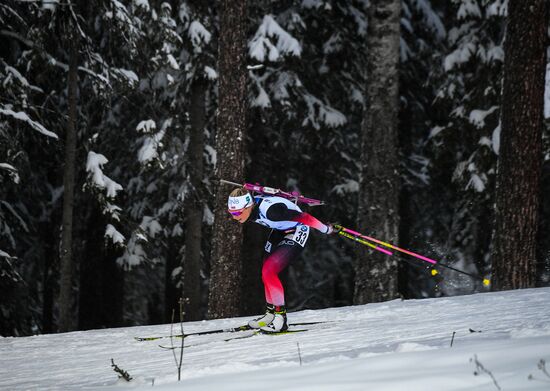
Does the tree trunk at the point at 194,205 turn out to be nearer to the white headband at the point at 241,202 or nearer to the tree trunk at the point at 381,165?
the tree trunk at the point at 381,165

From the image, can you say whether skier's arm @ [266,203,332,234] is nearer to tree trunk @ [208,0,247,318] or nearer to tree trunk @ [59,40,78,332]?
tree trunk @ [208,0,247,318]

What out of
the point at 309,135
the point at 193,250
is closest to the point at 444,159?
the point at 309,135

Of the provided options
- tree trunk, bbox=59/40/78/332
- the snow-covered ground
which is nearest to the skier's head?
the snow-covered ground

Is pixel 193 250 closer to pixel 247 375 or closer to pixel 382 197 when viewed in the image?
pixel 382 197

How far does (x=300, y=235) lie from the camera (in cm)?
751

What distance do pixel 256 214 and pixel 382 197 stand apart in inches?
130

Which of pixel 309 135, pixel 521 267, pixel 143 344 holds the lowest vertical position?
pixel 143 344

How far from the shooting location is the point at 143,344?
7195 millimetres

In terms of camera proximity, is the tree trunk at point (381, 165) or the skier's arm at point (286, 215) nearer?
the skier's arm at point (286, 215)

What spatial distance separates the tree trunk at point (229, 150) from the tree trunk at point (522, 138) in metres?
3.78

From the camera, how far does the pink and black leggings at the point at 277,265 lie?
7223 mm

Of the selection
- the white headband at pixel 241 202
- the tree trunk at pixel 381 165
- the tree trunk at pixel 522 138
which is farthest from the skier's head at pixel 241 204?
the tree trunk at pixel 522 138

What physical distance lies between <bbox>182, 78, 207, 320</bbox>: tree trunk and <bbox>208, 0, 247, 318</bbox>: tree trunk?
568 cm

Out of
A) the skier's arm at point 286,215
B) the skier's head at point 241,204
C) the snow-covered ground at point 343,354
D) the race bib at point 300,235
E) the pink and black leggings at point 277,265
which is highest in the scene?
the skier's head at point 241,204
